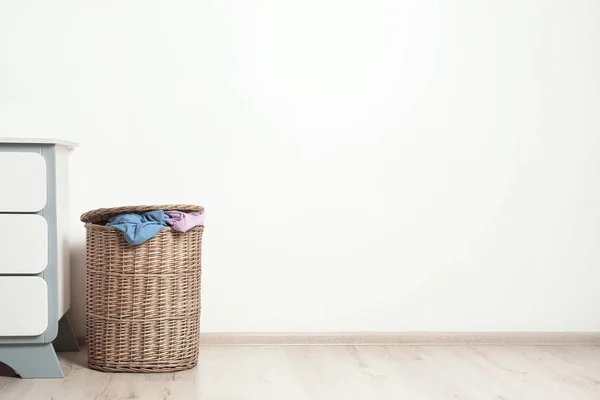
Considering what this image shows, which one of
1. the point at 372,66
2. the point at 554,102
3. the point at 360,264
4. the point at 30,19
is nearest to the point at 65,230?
the point at 30,19

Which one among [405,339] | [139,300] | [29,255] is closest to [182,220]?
[139,300]

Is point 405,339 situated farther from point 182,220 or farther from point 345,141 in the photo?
point 182,220

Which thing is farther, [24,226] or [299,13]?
[299,13]

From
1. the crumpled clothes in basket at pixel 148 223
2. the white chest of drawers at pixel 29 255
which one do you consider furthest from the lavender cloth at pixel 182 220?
the white chest of drawers at pixel 29 255

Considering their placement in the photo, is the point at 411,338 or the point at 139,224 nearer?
the point at 139,224

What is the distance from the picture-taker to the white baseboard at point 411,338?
2.92m

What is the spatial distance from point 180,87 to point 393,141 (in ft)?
2.76

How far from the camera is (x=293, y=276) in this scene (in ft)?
9.72

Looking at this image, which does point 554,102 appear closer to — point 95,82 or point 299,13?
point 299,13

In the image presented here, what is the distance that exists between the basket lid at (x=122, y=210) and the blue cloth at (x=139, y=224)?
2cm

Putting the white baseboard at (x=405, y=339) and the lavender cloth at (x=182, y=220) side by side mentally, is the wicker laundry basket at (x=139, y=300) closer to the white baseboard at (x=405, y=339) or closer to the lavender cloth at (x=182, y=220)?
the lavender cloth at (x=182, y=220)

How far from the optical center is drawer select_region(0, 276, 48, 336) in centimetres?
238

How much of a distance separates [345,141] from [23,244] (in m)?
1.24

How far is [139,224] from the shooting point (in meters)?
2.46
